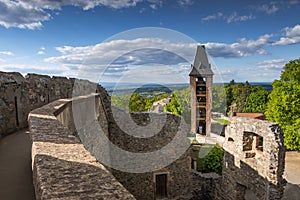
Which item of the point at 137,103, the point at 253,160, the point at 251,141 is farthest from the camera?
the point at 137,103

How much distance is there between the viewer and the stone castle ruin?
11.5ft

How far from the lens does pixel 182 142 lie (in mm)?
10461

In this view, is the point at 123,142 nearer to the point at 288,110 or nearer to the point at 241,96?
the point at 288,110

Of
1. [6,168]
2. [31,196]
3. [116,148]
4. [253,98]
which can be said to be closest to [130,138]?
[116,148]

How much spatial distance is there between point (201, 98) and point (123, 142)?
2410 cm

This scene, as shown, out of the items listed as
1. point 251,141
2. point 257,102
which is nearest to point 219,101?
point 257,102

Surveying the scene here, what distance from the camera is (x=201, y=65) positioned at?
34125 millimetres

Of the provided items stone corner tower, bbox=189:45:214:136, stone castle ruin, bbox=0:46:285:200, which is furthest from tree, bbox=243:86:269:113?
stone castle ruin, bbox=0:46:285:200

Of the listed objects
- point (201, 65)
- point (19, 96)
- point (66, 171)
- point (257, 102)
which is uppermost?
point (201, 65)

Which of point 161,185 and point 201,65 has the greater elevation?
point 201,65

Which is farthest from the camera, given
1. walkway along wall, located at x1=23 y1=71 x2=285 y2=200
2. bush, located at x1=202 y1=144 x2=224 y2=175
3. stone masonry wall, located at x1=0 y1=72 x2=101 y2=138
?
bush, located at x1=202 y1=144 x2=224 y2=175

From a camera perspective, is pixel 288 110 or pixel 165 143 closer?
pixel 165 143

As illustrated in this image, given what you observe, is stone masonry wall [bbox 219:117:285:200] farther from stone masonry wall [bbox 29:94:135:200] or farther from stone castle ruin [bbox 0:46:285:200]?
stone masonry wall [bbox 29:94:135:200]

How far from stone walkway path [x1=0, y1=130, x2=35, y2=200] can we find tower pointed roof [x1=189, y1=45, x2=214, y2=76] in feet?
93.7
